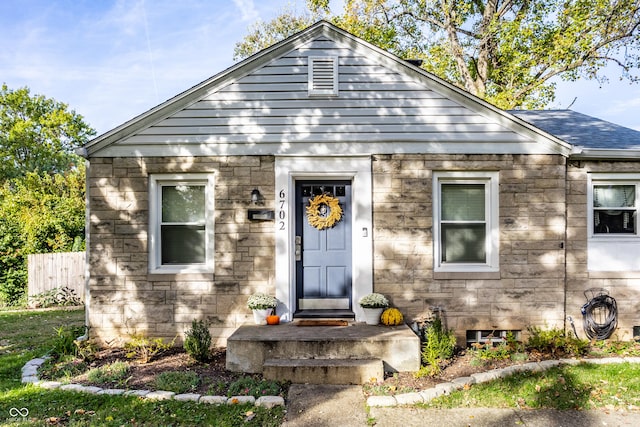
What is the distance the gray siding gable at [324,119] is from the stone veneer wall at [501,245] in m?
0.28

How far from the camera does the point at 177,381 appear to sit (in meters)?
4.41

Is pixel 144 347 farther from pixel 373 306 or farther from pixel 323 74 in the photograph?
pixel 323 74

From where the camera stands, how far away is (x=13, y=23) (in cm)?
1650

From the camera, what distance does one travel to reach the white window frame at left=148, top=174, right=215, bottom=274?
232 inches

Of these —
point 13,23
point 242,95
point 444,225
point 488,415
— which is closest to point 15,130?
point 13,23

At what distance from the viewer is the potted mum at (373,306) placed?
5.50 meters

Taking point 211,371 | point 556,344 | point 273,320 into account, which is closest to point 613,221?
point 556,344

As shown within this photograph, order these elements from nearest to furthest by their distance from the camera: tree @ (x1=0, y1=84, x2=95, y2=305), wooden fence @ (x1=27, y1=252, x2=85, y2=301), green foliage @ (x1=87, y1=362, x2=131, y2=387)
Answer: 1. green foliage @ (x1=87, y1=362, x2=131, y2=387)
2. wooden fence @ (x1=27, y1=252, x2=85, y2=301)
3. tree @ (x1=0, y1=84, x2=95, y2=305)

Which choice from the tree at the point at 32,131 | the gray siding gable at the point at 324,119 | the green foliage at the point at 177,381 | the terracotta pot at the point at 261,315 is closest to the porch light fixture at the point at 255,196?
the gray siding gable at the point at 324,119

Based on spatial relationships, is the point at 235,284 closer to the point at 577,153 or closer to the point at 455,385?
the point at 455,385

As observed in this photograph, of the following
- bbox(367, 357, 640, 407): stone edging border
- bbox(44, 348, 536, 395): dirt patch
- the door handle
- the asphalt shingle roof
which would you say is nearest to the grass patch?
bbox(367, 357, 640, 407): stone edging border

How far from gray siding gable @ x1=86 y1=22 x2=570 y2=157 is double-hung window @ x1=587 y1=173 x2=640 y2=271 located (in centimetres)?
101

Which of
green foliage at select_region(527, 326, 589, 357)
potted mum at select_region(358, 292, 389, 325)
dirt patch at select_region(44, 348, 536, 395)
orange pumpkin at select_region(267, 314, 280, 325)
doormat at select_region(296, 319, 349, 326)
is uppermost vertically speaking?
potted mum at select_region(358, 292, 389, 325)

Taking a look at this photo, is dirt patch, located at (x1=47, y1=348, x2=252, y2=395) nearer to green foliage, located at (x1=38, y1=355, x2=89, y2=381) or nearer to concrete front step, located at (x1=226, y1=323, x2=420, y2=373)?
green foliage, located at (x1=38, y1=355, x2=89, y2=381)
